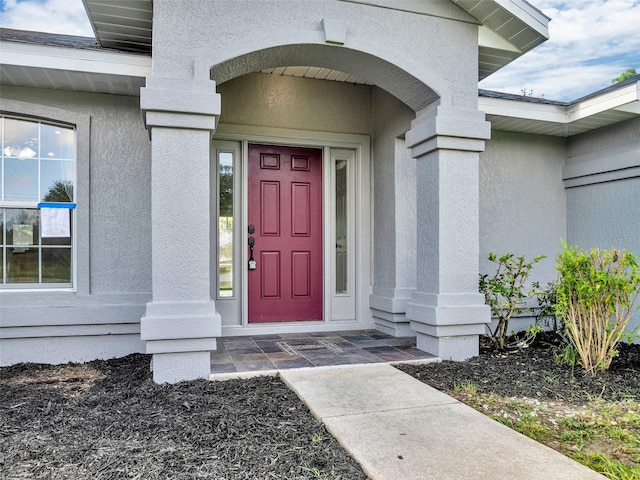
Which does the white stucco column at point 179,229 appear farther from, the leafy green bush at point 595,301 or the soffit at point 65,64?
the leafy green bush at point 595,301

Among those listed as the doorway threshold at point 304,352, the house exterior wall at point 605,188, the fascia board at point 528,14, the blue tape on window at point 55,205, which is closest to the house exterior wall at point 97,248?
the blue tape on window at point 55,205

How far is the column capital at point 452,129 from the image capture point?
380cm

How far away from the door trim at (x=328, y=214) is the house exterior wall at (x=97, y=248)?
1.04 meters

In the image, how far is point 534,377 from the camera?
344cm

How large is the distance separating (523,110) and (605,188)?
1.44 m

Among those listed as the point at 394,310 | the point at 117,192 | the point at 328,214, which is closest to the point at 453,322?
the point at 394,310

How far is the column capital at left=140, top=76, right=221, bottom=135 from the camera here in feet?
10.3

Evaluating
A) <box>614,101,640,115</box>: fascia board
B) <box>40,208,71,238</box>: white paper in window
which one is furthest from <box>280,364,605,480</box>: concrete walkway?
<box>614,101,640,115</box>: fascia board

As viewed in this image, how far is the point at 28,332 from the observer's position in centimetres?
391

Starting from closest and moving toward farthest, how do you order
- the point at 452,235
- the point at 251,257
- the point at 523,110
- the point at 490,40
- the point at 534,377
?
the point at 534,377
the point at 452,235
the point at 490,40
the point at 523,110
the point at 251,257

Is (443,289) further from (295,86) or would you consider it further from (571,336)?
(295,86)

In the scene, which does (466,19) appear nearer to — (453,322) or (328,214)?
(328,214)

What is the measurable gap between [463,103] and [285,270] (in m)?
2.58

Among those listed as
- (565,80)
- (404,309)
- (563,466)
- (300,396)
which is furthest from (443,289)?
(565,80)
